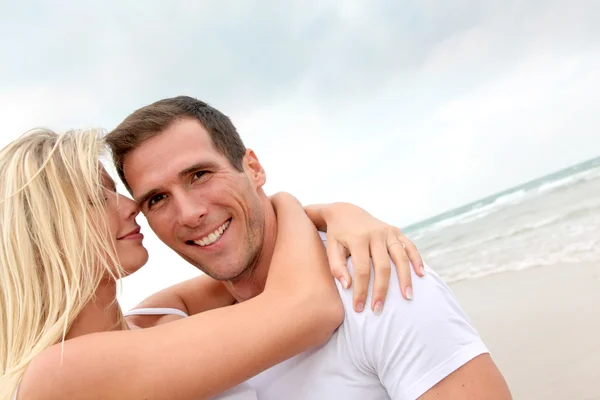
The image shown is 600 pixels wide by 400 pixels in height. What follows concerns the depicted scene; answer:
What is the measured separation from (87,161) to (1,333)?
31.2 inches

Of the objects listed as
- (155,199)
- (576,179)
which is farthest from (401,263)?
(576,179)

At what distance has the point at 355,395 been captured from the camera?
6.44ft

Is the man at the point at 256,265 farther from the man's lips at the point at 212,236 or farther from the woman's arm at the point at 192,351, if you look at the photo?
the woman's arm at the point at 192,351

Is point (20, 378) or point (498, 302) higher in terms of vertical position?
point (20, 378)

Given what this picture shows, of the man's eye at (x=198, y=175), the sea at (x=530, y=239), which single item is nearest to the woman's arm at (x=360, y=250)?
the man's eye at (x=198, y=175)

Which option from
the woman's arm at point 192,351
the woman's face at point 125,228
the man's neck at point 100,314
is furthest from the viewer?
the woman's face at point 125,228

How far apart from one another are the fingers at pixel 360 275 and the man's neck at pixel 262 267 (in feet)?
2.66

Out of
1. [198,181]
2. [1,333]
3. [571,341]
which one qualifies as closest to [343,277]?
[198,181]

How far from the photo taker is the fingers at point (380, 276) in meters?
1.82

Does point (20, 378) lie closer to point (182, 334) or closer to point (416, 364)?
point (182, 334)

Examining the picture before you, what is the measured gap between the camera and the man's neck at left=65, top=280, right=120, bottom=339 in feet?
7.28

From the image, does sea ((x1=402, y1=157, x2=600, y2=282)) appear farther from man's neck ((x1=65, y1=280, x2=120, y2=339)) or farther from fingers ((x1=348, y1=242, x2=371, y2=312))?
man's neck ((x1=65, y1=280, x2=120, y2=339))

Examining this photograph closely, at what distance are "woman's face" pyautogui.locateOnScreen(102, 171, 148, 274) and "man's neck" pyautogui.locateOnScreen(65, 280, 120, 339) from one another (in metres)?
0.13

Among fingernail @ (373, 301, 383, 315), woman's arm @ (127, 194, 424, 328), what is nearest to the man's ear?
woman's arm @ (127, 194, 424, 328)
